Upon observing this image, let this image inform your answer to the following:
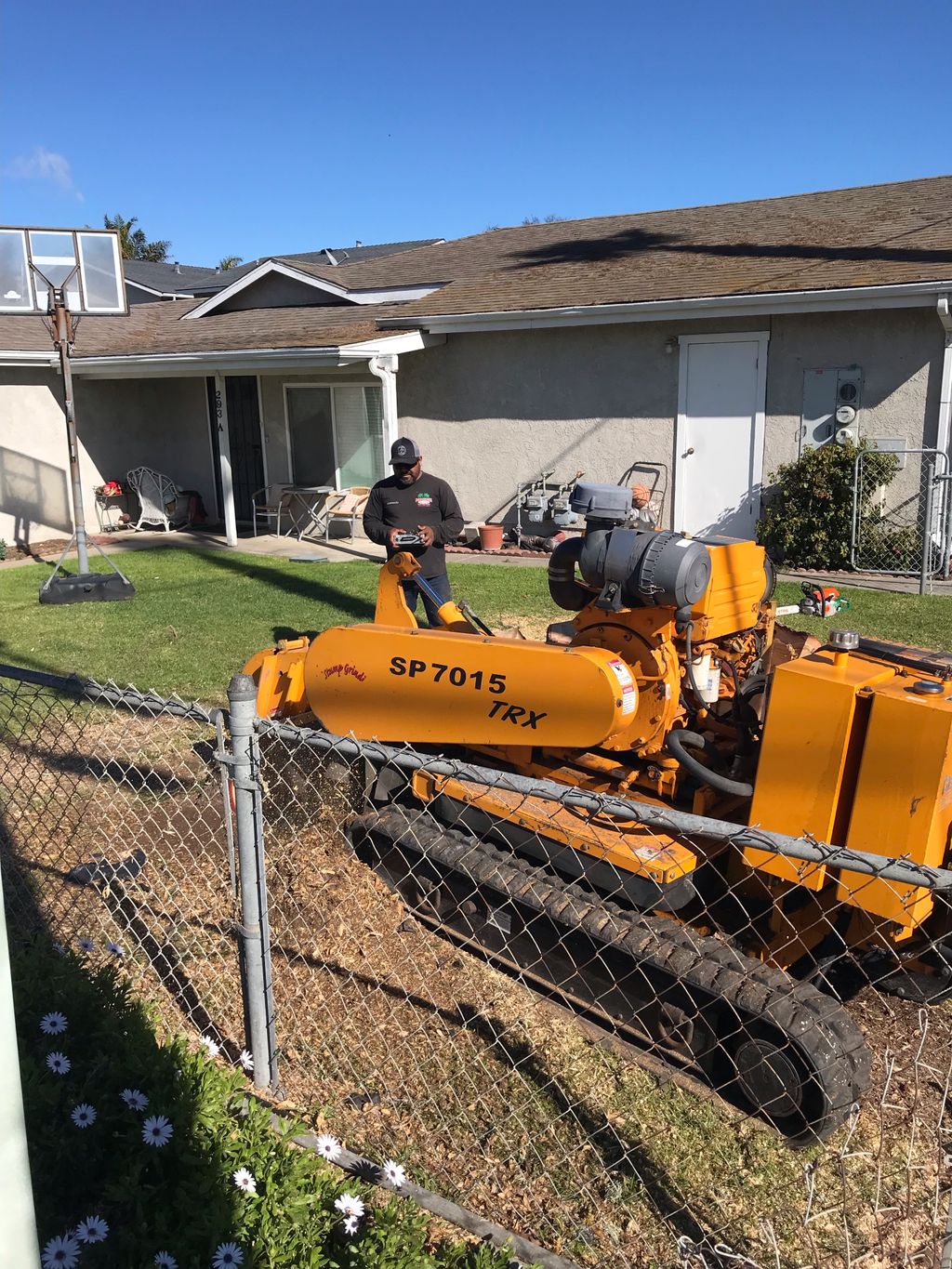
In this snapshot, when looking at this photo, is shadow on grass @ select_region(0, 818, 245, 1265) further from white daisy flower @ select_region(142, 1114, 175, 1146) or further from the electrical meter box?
the electrical meter box

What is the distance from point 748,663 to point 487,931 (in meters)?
1.58

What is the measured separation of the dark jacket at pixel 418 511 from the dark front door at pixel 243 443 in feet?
34.1

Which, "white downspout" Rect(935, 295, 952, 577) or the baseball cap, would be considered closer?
the baseball cap

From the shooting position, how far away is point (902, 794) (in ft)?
10.3

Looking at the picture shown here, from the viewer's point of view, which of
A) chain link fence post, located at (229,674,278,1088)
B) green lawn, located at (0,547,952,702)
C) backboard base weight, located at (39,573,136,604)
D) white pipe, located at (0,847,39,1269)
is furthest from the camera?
backboard base weight, located at (39,573,136,604)

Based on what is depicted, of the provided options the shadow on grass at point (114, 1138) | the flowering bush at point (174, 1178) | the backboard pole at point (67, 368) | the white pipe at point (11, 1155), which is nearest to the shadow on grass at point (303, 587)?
the backboard pole at point (67, 368)

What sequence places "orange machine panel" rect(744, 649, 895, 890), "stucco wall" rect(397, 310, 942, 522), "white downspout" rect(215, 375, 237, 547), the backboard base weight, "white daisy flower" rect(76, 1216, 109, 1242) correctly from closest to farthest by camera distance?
1. "white daisy flower" rect(76, 1216, 109, 1242)
2. "orange machine panel" rect(744, 649, 895, 890)
3. the backboard base weight
4. "stucco wall" rect(397, 310, 942, 522)
5. "white downspout" rect(215, 375, 237, 547)

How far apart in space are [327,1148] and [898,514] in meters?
10.3

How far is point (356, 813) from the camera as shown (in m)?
5.04

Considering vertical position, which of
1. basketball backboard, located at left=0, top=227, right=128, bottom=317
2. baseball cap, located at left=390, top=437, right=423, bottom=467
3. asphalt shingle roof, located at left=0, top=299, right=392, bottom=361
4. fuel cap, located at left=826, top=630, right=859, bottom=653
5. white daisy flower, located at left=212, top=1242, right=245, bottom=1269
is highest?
basketball backboard, located at left=0, top=227, right=128, bottom=317

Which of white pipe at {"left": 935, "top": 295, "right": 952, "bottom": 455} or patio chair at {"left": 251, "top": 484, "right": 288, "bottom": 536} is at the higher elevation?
white pipe at {"left": 935, "top": 295, "right": 952, "bottom": 455}

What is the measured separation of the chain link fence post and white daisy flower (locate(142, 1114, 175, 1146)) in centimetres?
57

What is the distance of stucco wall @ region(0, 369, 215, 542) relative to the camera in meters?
15.1

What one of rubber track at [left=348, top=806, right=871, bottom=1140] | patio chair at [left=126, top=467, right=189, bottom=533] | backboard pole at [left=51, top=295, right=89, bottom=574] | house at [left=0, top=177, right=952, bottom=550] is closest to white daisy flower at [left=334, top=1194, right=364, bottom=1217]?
rubber track at [left=348, top=806, right=871, bottom=1140]
